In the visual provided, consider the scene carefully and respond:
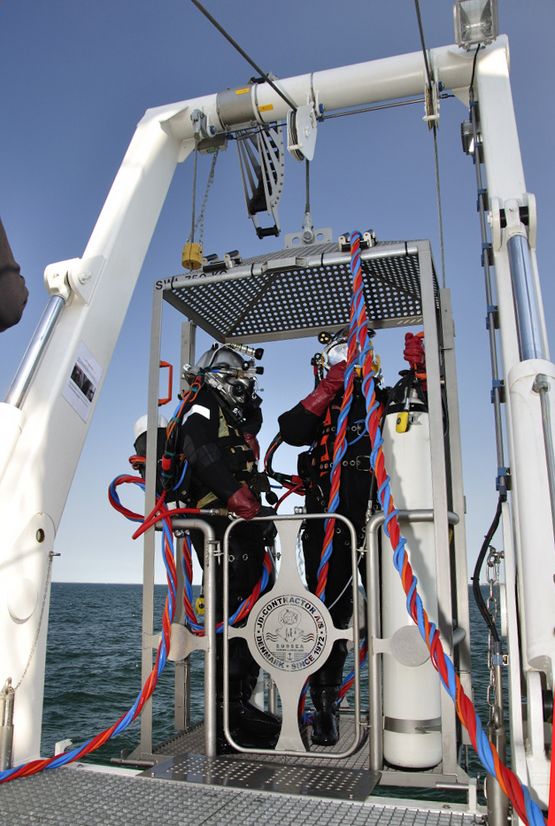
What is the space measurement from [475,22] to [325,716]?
12.6ft

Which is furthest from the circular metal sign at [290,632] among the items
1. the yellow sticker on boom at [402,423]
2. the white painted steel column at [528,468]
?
the white painted steel column at [528,468]

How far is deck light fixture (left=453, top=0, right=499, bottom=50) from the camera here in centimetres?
374

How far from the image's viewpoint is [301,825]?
229cm

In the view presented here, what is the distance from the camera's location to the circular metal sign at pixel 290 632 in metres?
3.34

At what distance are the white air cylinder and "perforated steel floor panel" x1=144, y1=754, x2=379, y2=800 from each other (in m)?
0.25

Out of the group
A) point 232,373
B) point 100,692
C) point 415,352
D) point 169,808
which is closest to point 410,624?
point 169,808

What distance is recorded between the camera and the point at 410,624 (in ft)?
10.5

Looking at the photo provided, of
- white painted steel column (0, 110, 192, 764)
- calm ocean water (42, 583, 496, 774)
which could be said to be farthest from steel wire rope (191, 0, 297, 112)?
calm ocean water (42, 583, 496, 774)

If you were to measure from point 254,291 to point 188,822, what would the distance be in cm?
300

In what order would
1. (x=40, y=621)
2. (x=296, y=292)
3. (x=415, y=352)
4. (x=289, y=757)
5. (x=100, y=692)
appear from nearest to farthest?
1. (x=40, y=621)
2. (x=289, y=757)
3. (x=415, y=352)
4. (x=296, y=292)
5. (x=100, y=692)

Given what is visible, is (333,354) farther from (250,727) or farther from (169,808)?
(169,808)

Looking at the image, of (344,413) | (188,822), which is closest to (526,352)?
(344,413)

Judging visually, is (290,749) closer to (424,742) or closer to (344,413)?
(424,742)

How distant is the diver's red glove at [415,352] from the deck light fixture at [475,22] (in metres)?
1.64
